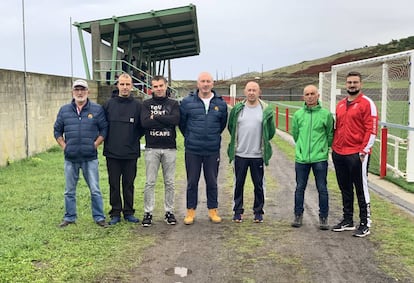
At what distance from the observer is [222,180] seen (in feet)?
29.6

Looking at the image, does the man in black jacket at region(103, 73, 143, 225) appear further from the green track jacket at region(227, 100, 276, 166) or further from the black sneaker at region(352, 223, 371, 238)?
the black sneaker at region(352, 223, 371, 238)

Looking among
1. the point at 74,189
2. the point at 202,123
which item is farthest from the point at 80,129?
the point at 202,123

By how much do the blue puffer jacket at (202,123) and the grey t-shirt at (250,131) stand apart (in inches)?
9.5

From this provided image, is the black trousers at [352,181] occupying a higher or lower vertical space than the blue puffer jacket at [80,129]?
lower

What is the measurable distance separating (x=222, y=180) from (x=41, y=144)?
5367mm

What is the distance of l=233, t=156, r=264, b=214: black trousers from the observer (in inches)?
237

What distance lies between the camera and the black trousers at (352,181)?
5488 mm

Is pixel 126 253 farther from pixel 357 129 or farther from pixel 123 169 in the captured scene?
pixel 357 129

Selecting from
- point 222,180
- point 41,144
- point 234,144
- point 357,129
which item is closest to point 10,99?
point 41,144

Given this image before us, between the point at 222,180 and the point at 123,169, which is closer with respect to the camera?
the point at 123,169

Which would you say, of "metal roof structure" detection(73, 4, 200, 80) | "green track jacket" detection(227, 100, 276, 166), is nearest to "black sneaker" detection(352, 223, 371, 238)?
"green track jacket" detection(227, 100, 276, 166)

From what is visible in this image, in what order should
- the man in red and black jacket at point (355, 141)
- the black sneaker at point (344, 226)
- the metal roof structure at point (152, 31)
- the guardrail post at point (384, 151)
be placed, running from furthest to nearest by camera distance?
the metal roof structure at point (152, 31) → the guardrail post at point (384, 151) → the black sneaker at point (344, 226) → the man in red and black jacket at point (355, 141)

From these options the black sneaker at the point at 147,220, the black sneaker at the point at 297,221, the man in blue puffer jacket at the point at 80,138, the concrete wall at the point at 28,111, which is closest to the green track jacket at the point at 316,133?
the black sneaker at the point at 297,221

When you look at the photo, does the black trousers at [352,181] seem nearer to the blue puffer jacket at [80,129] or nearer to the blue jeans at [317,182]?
the blue jeans at [317,182]
